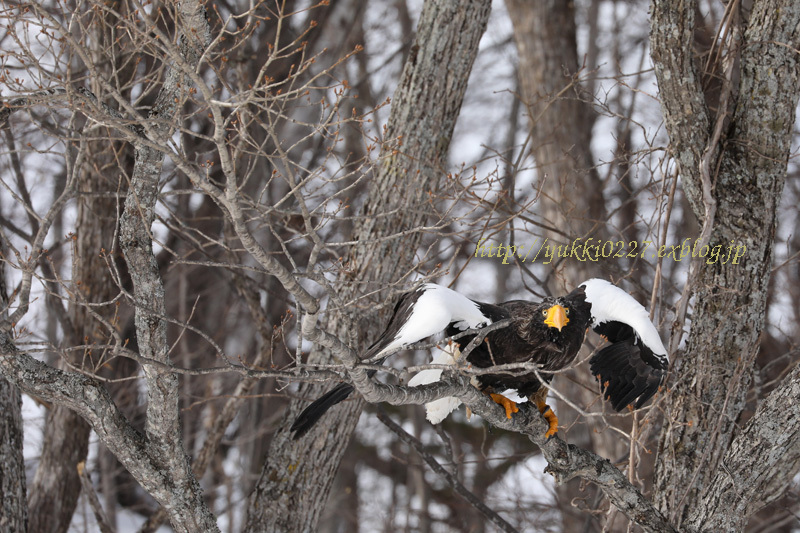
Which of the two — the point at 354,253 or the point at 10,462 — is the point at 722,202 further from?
the point at 10,462

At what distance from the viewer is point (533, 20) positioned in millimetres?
8062

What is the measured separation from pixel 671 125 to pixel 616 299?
107cm

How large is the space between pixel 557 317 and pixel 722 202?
1427mm

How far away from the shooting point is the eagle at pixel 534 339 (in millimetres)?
3141

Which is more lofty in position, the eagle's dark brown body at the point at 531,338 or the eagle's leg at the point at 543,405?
the eagle's dark brown body at the point at 531,338

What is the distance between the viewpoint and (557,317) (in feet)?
10.3

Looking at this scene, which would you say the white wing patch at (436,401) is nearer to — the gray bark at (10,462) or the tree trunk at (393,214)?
the tree trunk at (393,214)

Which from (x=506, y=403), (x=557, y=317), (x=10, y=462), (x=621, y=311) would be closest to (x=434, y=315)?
(x=557, y=317)

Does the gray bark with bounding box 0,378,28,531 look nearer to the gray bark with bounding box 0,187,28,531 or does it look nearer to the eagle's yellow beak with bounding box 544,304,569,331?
the gray bark with bounding box 0,187,28,531

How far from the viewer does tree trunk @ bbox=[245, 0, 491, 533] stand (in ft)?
14.7

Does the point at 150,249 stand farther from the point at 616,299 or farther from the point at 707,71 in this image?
the point at 707,71

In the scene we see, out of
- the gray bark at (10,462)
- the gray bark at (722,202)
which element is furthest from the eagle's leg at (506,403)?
the gray bark at (10,462)

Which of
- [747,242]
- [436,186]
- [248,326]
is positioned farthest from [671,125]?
[248,326]

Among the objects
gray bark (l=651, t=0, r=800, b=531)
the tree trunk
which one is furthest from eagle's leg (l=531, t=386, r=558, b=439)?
the tree trunk
